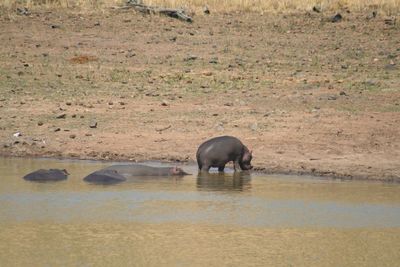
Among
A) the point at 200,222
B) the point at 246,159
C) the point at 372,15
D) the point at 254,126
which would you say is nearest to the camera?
the point at 200,222

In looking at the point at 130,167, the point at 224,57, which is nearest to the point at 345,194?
the point at 130,167

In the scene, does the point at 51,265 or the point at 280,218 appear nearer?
the point at 51,265

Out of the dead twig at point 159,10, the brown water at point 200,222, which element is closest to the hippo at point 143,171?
the brown water at point 200,222

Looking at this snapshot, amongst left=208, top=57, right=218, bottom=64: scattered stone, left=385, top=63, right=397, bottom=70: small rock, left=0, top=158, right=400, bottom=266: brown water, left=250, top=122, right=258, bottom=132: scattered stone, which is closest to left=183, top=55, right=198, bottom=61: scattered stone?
left=208, top=57, right=218, bottom=64: scattered stone

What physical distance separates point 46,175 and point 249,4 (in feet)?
43.6

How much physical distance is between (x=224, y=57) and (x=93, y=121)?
18.6 ft

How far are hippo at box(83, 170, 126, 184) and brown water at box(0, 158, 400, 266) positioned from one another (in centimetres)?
14

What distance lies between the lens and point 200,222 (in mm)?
10844

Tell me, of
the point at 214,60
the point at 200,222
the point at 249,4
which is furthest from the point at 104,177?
the point at 249,4

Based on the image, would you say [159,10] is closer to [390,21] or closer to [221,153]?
[390,21]

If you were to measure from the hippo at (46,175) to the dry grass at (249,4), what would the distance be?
1242 centimetres

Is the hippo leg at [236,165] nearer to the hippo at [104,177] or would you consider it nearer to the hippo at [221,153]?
the hippo at [221,153]

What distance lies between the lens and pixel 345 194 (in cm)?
1220

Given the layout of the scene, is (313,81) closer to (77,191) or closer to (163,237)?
(77,191)
